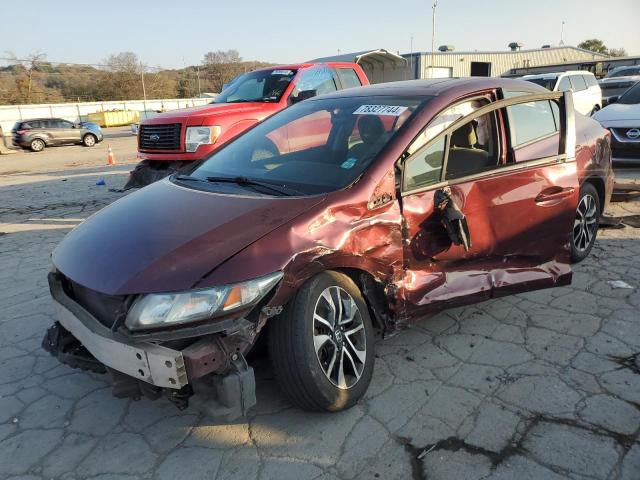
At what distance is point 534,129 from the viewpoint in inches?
142

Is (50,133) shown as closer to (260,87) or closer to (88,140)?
(88,140)

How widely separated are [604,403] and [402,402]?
104cm

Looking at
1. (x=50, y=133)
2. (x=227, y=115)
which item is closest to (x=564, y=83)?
(x=227, y=115)

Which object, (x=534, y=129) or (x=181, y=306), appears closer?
(x=181, y=306)

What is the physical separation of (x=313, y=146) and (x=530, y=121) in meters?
1.63

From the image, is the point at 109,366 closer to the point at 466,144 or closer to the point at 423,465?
the point at 423,465

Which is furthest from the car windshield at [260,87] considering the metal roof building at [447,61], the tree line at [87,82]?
the tree line at [87,82]

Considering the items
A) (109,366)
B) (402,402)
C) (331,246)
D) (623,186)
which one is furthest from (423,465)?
(623,186)

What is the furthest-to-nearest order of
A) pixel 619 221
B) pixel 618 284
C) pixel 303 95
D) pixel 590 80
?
pixel 590 80
pixel 303 95
pixel 619 221
pixel 618 284

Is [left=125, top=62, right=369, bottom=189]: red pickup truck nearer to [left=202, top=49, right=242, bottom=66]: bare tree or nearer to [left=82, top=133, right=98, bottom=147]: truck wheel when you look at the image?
[left=82, top=133, right=98, bottom=147]: truck wheel

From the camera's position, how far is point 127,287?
216 centimetres

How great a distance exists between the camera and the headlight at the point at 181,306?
6.82ft

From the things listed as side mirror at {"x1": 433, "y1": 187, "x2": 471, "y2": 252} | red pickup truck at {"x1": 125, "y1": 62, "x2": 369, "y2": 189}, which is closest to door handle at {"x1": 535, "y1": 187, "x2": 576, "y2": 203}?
side mirror at {"x1": 433, "y1": 187, "x2": 471, "y2": 252}

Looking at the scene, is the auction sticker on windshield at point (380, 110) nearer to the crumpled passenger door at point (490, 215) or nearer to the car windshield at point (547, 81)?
the crumpled passenger door at point (490, 215)
